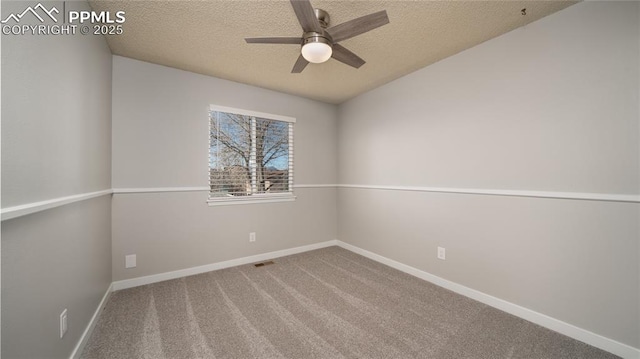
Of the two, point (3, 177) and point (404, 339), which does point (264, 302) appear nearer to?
point (404, 339)

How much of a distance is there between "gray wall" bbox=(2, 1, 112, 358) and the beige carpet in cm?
39

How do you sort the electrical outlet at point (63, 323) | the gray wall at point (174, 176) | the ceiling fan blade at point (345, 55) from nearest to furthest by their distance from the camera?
the electrical outlet at point (63, 323) < the ceiling fan blade at point (345, 55) < the gray wall at point (174, 176)

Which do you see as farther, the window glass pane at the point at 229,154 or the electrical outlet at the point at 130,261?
the window glass pane at the point at 229,154

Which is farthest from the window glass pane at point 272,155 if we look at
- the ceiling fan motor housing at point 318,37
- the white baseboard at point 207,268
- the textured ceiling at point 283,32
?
the ceiling fan motor housing at point 318,37

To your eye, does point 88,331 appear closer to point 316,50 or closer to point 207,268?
point 207,268

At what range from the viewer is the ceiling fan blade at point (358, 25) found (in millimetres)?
1484

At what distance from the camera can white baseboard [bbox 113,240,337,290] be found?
95.4 inches

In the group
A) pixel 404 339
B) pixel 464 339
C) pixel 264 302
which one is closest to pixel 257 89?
pixel 264 302

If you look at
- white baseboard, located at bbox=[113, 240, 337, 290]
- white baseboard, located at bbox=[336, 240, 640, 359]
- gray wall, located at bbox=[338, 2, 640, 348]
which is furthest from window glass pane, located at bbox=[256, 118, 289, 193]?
white baseboard, located at bbox=[336, 240, 640, 359]

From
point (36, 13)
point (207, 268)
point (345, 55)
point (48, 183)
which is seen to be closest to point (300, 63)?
point (345, 55)

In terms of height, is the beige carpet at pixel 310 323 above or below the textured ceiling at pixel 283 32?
below

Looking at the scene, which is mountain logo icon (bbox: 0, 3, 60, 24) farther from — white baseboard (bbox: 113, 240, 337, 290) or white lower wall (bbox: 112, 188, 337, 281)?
white baseboard (bbox: 113, 240, 337, 290)

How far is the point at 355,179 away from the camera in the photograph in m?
3.66

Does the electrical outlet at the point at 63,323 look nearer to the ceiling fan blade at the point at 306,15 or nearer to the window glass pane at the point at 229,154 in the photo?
the window glass pane at the point at 229,154
